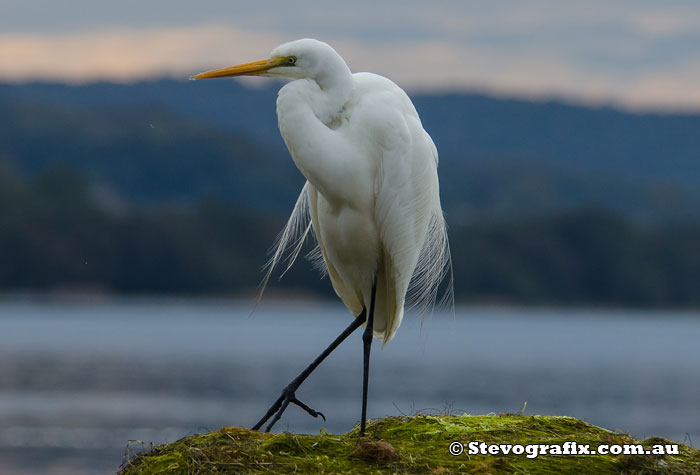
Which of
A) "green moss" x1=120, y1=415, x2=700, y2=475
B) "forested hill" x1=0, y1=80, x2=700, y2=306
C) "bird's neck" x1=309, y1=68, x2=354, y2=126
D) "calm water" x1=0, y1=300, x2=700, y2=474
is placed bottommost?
"green moss" x1=120, y1=415, x2=700, y2=475

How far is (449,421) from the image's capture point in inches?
225

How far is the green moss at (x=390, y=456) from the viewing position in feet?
15.8

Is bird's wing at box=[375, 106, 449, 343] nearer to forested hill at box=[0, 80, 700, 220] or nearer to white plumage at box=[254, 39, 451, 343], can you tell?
white plumage at box=[254, 39, 451, 343]

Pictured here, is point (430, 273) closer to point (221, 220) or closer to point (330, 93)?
point (330, 93)

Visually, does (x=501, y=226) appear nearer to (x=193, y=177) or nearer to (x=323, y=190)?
(x=193, y=177)

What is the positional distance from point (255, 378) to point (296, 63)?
37485mm

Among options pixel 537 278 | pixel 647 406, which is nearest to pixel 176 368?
pixel 647 406

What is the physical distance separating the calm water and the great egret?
67 cm

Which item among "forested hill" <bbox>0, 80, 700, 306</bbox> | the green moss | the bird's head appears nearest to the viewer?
the green moss

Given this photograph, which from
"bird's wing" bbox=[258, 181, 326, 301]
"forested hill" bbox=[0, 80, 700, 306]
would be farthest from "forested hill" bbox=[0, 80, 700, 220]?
"bird's wing" bbox=[258, 181, 326, 301]

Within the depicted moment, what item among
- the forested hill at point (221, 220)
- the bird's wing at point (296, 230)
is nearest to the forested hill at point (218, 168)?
the forested hill at point (221, 220)

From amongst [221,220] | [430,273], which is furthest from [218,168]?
[430,273]

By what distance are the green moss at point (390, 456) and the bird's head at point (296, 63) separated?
6.16 ft

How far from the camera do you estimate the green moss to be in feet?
15.8
